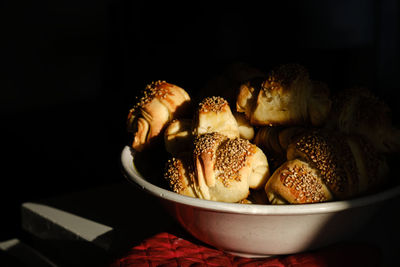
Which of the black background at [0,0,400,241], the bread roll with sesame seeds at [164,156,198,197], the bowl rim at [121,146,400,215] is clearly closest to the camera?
the bowl rim at [121,146,400,215]

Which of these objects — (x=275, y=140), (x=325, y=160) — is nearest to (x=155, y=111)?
(x=275, y=140)

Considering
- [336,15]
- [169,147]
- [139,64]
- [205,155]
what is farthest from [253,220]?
[336,15]

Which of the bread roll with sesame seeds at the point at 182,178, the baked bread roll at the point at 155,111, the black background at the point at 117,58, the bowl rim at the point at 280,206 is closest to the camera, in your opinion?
the bowl rim at the point at 280,206

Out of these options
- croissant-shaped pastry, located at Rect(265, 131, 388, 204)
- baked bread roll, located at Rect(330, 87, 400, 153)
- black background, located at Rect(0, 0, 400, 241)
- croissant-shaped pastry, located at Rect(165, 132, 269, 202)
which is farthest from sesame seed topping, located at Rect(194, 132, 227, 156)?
black background, located at Rect(0, 0, 400, 241)

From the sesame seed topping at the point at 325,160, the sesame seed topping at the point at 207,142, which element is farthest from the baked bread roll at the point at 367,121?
the sesame seed topping at the point at 207,142

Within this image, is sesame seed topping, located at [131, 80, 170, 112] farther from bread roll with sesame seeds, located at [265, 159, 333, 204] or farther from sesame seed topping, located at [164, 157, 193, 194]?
bread roll with sesame seeds, located at [265, 159, 333, 204]

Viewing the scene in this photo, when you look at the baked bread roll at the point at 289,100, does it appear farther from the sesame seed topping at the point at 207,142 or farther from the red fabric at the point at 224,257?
the red fabric at the point at 224,257

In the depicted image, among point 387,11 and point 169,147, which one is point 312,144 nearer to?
point 169,147

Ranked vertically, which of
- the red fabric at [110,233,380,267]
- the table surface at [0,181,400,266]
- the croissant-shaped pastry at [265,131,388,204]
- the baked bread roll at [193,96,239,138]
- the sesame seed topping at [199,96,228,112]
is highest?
the sesame seed topping at [199,96,228,112]

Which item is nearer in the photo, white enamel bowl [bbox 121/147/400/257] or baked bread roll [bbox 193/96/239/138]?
white enamel bowl [bbox 121/147/400/257]
